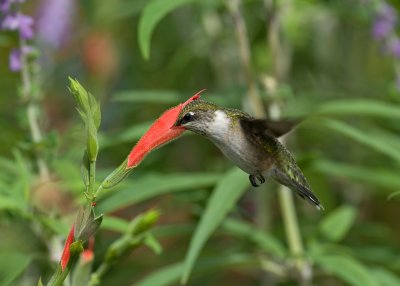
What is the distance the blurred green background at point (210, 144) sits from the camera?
6.39ft

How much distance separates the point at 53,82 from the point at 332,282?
1451 mm

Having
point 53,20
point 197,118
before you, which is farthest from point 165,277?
point 53,20

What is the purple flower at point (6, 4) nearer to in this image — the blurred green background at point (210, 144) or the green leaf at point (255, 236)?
the blurred green background at point (210, 144)

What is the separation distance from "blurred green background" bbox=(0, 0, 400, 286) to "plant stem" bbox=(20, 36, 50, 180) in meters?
0.02

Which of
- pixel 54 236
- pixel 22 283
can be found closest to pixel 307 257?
pixel 54 236

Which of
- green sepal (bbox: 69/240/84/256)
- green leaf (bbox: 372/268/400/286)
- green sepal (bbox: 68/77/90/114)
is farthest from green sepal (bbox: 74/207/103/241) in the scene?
green leaf (bbox: 372/268/400/286)

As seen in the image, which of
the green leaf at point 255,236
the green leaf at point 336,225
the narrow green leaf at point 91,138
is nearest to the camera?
the narrow green leaf at point 91,138

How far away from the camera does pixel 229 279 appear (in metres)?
3.96

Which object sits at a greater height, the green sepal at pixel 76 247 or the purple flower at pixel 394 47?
the green sepal at pixel 76 247

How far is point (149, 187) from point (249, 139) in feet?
2.34

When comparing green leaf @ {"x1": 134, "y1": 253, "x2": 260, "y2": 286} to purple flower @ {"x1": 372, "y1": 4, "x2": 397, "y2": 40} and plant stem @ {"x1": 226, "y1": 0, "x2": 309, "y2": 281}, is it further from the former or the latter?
purple flower @ {"x1": 372, "y1": 4, "x2": 397, "y2": 40}

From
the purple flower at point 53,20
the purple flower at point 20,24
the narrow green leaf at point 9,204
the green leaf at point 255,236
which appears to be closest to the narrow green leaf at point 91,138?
the narrow green leaf at point 9,204

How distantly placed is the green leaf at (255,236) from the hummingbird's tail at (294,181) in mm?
674

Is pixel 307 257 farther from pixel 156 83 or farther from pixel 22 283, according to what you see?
pixel 156 83
